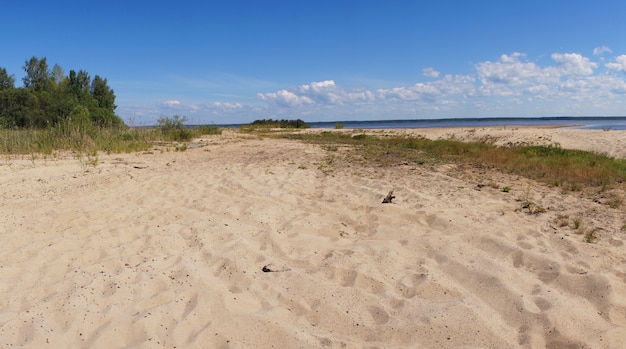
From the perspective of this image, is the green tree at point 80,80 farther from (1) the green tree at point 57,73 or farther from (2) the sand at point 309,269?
(2) the sand at point 309,269

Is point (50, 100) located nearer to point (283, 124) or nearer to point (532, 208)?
point (283, 124)

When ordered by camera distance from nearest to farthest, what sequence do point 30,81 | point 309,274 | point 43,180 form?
1. point 309,274
2. point 43,180
3. point 30,81

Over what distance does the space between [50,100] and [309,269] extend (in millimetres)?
29202

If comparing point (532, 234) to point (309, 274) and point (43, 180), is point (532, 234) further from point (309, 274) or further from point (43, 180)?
point (43, 180)

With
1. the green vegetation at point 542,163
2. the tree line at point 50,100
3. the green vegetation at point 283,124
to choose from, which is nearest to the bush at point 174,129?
the tree line at point 50,100

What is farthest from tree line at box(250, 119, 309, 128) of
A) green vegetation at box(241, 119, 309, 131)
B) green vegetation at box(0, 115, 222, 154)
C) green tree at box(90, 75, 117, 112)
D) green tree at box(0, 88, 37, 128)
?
green vegetation at box(0, 115, 222, 154)

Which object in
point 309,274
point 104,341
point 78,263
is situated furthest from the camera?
point 78,263

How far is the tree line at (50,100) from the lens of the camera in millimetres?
23766

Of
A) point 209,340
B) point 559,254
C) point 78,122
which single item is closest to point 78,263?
point 209,340

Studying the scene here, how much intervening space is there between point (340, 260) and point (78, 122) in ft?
44.7

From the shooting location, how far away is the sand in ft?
8.08

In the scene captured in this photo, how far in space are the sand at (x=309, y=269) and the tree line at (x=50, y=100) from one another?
12532mm

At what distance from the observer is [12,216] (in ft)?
15.8

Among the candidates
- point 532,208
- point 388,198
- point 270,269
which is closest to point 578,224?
point 532,208
